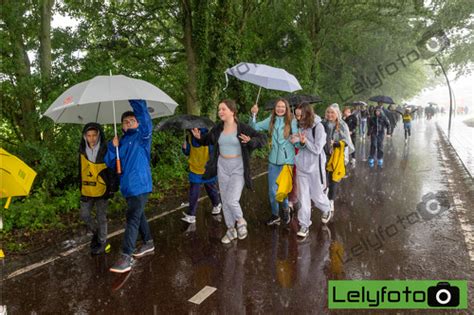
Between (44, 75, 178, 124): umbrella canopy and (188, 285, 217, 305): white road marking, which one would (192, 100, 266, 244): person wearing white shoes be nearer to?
(44, 75, 178, 124): umbrella canopy

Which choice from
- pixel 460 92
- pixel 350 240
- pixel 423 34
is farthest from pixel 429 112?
pixel 460 92

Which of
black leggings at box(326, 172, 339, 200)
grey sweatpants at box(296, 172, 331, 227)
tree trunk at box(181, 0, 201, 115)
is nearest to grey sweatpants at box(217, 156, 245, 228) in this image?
grey sweatpants at box(296, 172, 331, 227)

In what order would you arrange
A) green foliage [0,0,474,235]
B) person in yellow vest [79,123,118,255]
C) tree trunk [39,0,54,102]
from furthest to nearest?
1. tree trunk [39,0,54,102]
2. green foliage [0,0,474,235]
3. person in yellow vest [79,123,118,255]

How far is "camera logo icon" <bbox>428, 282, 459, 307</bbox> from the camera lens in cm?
371

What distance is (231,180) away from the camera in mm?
5207

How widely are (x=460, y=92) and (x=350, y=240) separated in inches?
4641

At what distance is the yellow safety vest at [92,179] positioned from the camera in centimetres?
471

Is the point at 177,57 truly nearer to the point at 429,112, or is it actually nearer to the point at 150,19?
the point at 150,19

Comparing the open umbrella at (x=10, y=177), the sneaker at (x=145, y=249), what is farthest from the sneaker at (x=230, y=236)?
the open umbrella at (x=10, y=177)

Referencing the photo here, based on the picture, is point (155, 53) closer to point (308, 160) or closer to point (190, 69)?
point (190, 69)

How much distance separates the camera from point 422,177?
996 cm

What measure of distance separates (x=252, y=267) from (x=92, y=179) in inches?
92.6

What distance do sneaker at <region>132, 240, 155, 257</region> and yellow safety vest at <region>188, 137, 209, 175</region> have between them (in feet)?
5.00

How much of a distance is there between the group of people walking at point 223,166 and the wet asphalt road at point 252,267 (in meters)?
0.29
